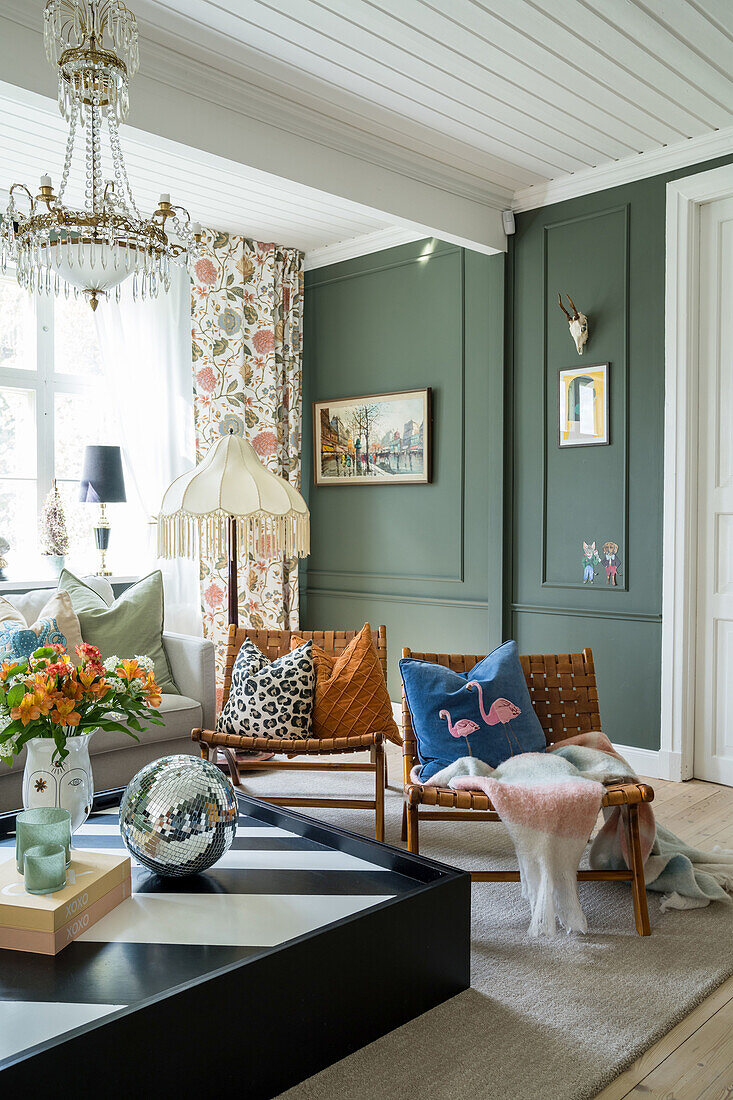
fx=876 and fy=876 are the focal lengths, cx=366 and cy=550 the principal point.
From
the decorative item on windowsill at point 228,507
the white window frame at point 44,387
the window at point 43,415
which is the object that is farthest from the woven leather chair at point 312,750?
the white window frame at point 44,387

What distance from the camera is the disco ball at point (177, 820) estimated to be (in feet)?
6.06

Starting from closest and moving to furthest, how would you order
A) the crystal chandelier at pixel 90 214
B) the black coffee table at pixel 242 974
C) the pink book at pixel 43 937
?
the black coffee table at pixel 242 974 < the pink book at pixel 43 937 < the crystal chandelier at pixel 90 214

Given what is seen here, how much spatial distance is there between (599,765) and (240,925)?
1310 millimetres

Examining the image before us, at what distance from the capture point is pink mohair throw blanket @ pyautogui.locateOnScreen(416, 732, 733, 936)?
2291 millimetres

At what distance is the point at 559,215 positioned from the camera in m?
4.02

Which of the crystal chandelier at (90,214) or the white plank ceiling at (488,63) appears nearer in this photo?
the crystal chandelier at (90,214)

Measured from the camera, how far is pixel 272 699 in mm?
3043

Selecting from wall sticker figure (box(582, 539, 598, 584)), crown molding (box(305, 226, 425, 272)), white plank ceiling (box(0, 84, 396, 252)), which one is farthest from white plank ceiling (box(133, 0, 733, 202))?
wall sticker figure (box(582, 539, 598, 584))

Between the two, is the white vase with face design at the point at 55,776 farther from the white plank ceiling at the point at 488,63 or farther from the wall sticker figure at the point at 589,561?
the wall sticker figure at the point at 589,561

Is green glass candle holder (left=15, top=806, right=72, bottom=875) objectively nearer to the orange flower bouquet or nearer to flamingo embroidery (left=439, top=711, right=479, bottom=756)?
the orange flower bouquet

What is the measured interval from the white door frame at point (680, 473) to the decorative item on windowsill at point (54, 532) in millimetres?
2769

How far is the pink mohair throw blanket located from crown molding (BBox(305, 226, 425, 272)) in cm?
291

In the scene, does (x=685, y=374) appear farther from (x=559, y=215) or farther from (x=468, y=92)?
(x=468, y=92)

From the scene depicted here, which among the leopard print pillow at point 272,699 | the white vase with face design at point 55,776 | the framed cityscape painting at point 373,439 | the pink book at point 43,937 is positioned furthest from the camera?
the framed cityscape painting at point 373,439
